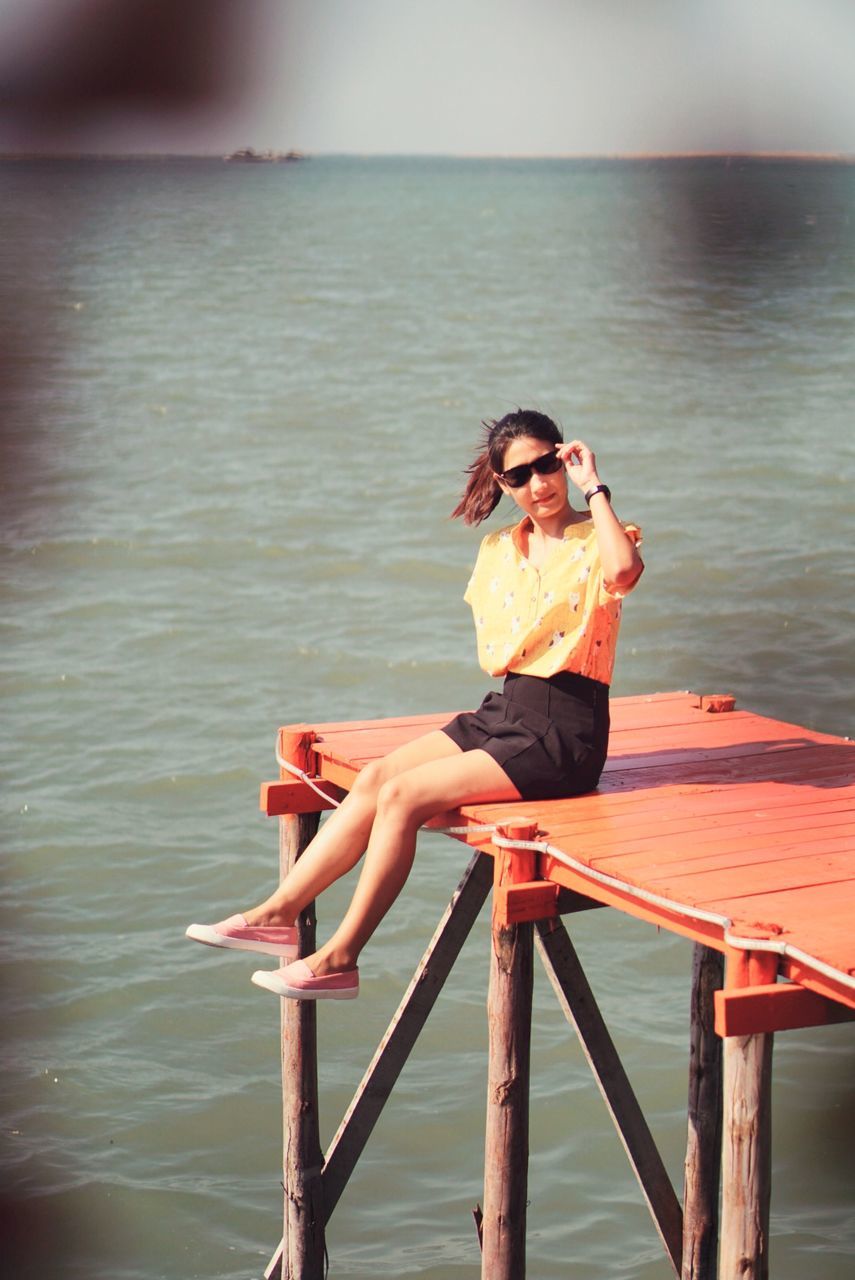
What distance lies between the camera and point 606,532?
125 inches

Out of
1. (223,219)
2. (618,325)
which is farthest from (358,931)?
(223,219)

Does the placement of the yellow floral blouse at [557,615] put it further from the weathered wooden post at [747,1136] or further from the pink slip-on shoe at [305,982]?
the weathered wooden post at [747,1136]

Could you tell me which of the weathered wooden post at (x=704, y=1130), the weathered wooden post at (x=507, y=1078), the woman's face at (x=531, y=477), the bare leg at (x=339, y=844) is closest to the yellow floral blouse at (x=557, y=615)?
the woman's face at (x=531, y=477)

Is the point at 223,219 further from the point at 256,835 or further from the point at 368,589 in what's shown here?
the point at 256,835

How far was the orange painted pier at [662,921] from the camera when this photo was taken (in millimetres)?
2459

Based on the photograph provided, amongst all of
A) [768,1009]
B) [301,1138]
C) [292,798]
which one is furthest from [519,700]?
[301,1138]

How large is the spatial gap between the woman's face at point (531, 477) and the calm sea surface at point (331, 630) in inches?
14.5

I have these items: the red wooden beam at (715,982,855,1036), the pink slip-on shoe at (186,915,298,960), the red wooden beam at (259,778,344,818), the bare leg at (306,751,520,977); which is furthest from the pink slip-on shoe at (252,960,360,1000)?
the red wooden beam at (715,982,855,1036)

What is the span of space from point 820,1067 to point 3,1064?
9.18ft

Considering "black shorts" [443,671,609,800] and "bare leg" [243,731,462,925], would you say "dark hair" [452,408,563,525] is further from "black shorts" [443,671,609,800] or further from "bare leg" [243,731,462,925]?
"bare leg" [243,731,462,925]

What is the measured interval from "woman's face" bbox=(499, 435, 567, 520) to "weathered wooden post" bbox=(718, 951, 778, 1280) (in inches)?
41.9

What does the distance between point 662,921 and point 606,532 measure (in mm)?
755

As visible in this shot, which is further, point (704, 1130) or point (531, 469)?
point (704, 1130)

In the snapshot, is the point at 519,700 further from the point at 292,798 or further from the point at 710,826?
the point at 292,798
